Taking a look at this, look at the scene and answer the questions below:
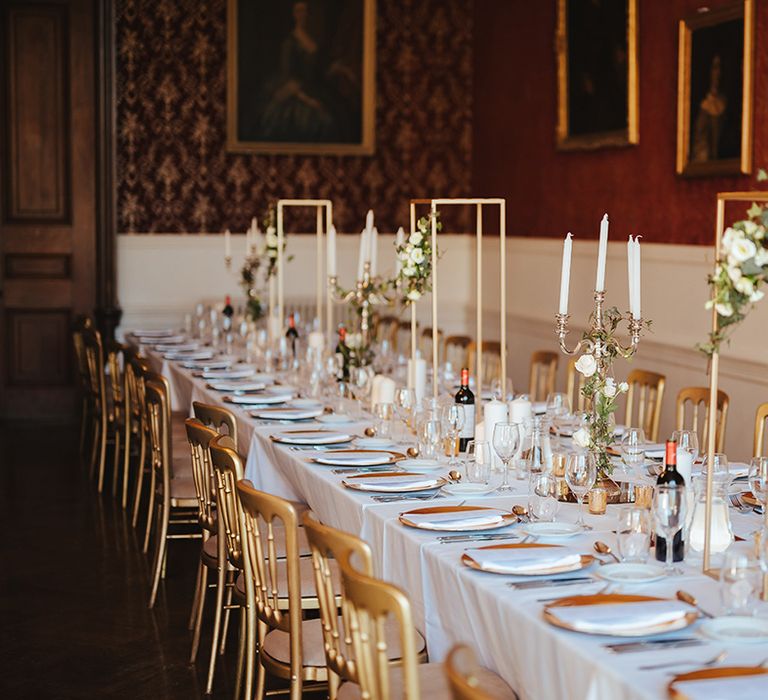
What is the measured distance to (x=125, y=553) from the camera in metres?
6.39

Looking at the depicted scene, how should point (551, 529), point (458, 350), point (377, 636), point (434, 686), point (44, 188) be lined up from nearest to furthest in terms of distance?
point (377, 636) < point (434, 686) < point (551, 529) < point (458, 350) < point (44, 188)

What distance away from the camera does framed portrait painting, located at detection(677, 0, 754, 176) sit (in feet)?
22.0

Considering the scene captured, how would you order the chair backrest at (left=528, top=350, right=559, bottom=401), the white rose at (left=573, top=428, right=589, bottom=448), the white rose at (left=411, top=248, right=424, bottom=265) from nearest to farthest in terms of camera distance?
the white rose at (left=573, top=428, right=589, bottom=448), the white rose at (left=411, top=248, right=424, bottom=265), the chair backrest at (left=528, top=350, right=559, bottom=401)

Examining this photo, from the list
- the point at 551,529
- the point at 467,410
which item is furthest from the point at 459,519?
the point at 467,410

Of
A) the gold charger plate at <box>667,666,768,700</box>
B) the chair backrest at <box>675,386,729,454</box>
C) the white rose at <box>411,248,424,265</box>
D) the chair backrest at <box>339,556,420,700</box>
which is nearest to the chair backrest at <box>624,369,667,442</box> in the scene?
the chair backrest at <box>675,386,729,454</box>

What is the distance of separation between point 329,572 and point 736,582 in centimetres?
97

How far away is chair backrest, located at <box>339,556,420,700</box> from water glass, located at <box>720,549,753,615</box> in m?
0.66

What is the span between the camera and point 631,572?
2.92 meters

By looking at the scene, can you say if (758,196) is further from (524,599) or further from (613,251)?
(613,251)

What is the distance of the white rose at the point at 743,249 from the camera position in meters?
2.66

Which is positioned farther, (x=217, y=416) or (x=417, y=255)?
(x=417, y=255)

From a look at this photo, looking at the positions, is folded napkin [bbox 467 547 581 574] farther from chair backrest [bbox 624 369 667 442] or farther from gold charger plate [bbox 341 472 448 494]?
chair backrest [bbox 624 369 667 442]

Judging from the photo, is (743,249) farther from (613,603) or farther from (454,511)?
(454,511)

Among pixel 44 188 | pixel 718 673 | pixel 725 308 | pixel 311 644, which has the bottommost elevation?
pixel 311 644
